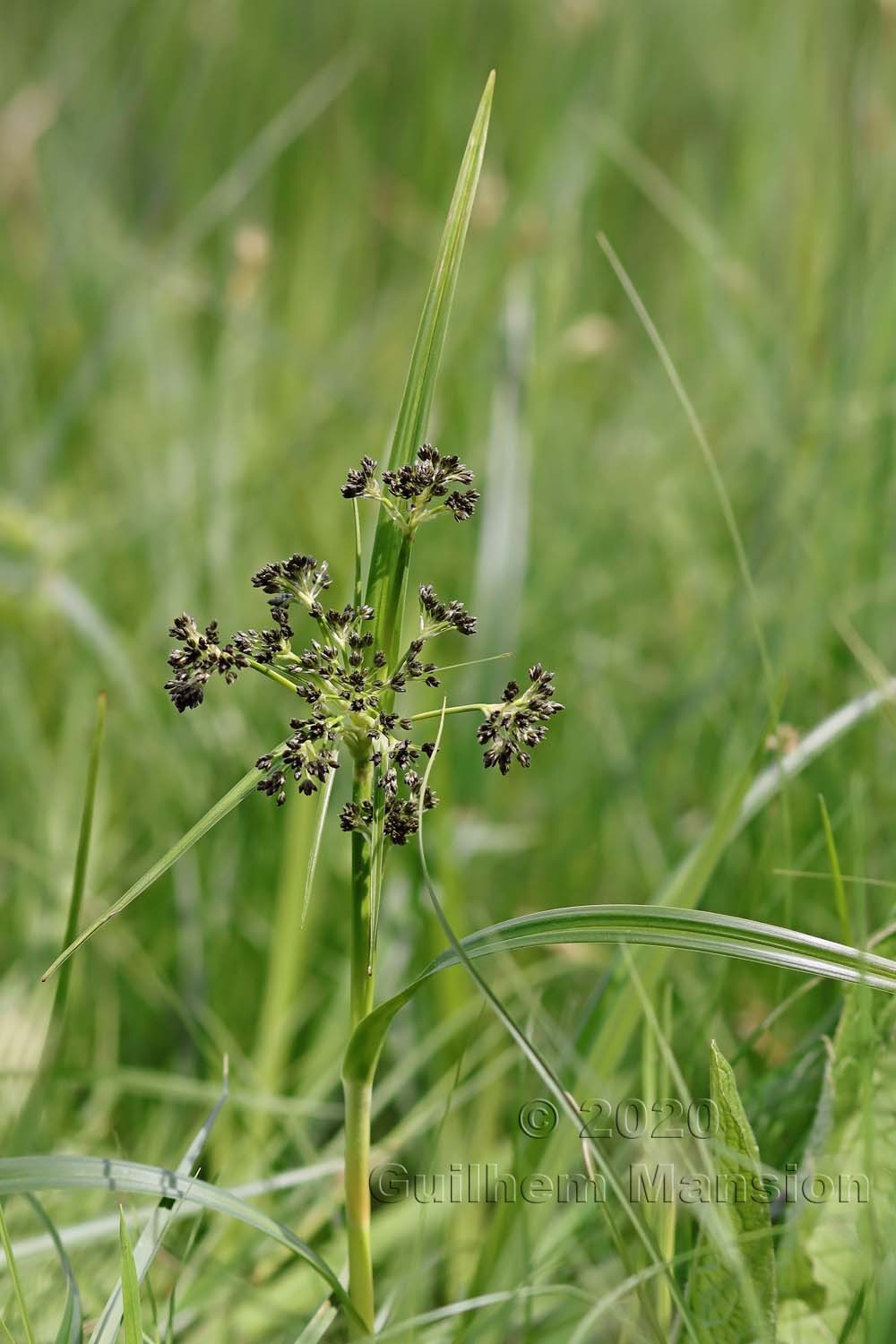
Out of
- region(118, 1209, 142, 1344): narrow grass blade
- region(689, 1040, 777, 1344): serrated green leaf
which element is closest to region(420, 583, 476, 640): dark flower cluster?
region(689, 1040, 777, 1344): serrated green leaf

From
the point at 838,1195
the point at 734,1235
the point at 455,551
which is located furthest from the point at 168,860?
the point at 455,551

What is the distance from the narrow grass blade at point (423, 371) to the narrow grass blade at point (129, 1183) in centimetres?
52

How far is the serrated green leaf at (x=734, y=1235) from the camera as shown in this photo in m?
1.20

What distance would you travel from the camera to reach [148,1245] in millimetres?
1263

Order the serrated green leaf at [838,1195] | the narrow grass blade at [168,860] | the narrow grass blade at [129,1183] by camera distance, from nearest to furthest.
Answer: the narrow grass blade at [168,860] → the narrow grass blade at [129,1183] → the serrated green leaf at [838,1195]

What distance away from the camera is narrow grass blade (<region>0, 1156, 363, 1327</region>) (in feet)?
3.52

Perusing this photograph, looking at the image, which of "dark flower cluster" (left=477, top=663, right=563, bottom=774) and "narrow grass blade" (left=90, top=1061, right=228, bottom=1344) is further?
"narrow grass blade" (left=90, top=1061, right=228, bottom=1344)

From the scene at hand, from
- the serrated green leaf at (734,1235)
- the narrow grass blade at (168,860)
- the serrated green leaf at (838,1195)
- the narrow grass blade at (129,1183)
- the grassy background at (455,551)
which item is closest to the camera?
the narrow grass blade at (168,860)

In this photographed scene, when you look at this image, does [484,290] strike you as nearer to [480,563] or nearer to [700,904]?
[480,563]

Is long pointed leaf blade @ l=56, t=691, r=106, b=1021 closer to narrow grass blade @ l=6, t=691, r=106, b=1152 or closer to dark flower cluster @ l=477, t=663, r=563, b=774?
narrow grass blade @ l=6, t=691, r=106, b=1152

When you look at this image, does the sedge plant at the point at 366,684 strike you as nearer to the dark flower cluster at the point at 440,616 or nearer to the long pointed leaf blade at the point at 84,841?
the dark flower cluster at the point at 440,616

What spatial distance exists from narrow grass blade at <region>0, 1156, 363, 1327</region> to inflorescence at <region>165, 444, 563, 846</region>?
38cm

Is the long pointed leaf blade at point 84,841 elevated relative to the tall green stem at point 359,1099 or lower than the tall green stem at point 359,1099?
elevated

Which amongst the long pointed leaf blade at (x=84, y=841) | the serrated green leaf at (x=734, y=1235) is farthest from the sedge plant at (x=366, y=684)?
the serrated green leaf at (x=734, y=1235)
